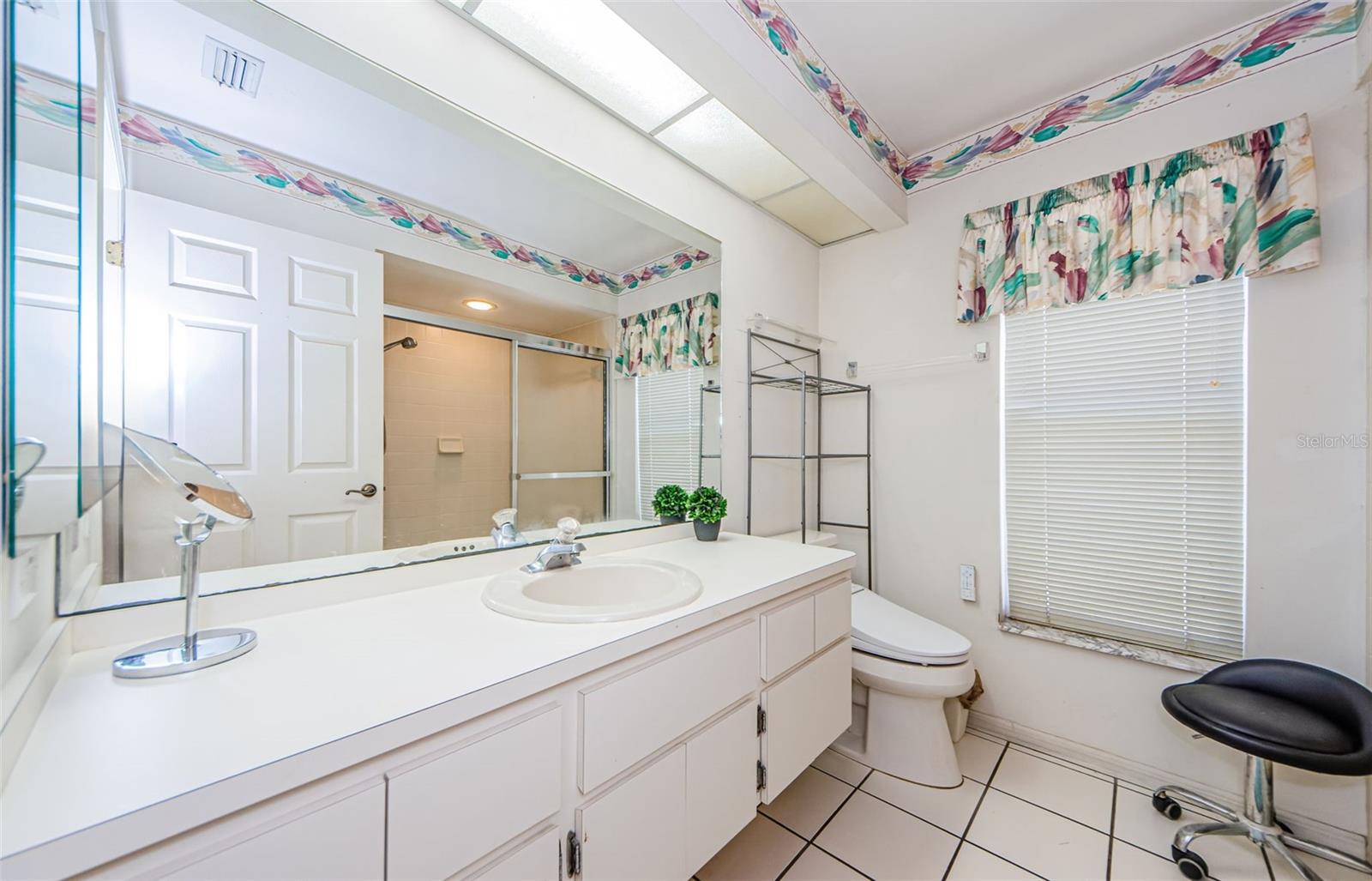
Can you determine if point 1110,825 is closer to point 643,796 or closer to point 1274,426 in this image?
point 1274,426

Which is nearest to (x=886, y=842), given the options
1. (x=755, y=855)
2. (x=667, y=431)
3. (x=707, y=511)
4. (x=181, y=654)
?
(x=755, y=855)

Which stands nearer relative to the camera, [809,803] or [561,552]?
[561,552]

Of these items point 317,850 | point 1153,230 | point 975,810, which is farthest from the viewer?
point 1153,230

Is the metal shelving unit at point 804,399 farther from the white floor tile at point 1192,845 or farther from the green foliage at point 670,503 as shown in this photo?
the white floor tile at point 1192,845

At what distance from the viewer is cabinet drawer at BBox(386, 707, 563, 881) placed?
2.16 feet

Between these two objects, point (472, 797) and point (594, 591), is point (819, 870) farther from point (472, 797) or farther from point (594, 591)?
point (472, 797)

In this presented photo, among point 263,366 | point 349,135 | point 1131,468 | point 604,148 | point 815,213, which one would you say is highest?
point 815,213

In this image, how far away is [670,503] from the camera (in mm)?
1801

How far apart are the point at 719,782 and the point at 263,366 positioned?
132 centimetres

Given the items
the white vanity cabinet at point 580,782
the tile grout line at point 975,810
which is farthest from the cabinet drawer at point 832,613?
the tile grout line at point 975,810

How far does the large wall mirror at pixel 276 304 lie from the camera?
652mm

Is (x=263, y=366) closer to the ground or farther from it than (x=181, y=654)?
farther from it

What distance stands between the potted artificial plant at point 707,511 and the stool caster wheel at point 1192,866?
5.11 ft

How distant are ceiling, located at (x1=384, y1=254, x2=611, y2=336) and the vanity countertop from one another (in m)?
0.71
